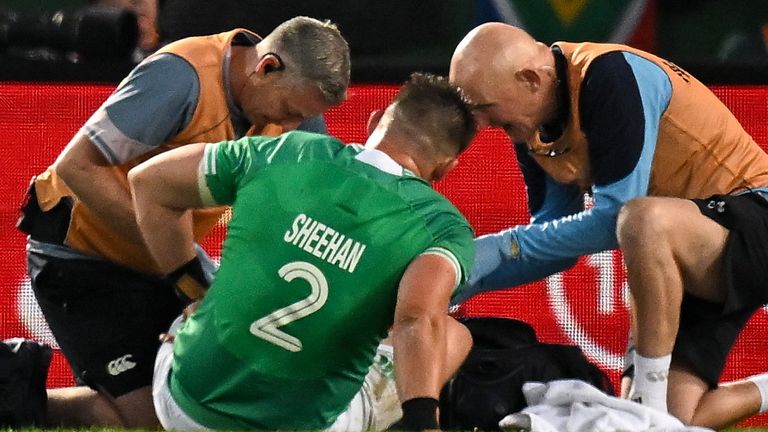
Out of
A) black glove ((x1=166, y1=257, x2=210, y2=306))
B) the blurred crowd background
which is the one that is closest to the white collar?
black glove ((x1=166, y1=257, x2=210, y2=306))

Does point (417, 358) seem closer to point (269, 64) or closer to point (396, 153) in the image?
point (396, 153)

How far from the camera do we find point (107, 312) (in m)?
4.80

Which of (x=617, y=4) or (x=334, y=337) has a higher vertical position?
(x=334, y=337)

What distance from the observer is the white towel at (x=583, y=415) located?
4.03 m

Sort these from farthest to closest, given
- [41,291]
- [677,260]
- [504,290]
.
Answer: [504,290] < [41,291] < [677,260]

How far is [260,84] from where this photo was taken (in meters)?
4.47

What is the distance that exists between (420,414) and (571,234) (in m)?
1.33

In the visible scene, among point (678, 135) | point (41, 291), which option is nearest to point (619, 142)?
point (678, 135)

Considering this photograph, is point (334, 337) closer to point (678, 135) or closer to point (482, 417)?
point (482, 417)

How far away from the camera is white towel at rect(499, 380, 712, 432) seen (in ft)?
13.2

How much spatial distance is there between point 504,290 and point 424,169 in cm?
167

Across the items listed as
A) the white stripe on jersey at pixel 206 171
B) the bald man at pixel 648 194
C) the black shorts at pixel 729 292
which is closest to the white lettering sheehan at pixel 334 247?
the white stripe on jersey at pixel 206 171

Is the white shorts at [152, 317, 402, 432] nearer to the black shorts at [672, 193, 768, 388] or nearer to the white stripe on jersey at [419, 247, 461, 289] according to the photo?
the white stripe on jersey at [419, 247, 461, 289]

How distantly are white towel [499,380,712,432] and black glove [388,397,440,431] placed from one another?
0.58 meters
